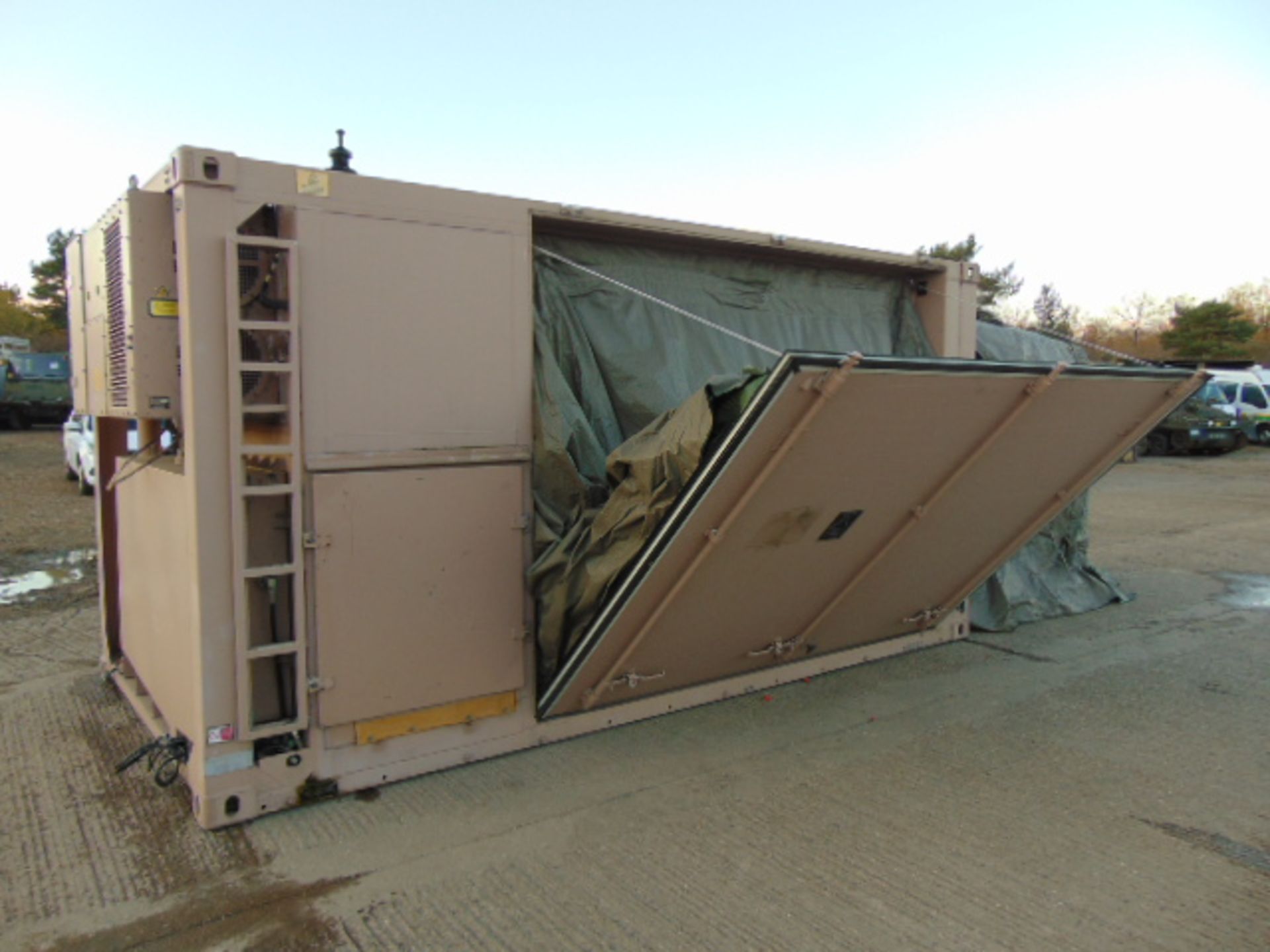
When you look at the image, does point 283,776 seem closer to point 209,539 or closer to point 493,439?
point 209,539

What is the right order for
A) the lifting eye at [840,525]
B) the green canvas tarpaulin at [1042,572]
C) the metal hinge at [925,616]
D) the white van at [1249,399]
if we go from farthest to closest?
the white van at [1249,399]
the green canvas tarpaulin at [1042,572]
the metal hinge at [925,616]
the lifting eye at [840,525]

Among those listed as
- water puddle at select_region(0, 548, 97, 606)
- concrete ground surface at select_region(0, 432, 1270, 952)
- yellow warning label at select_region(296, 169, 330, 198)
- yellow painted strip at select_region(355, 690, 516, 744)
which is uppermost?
yellow warning label at select_region(296, 169, 330, 198)

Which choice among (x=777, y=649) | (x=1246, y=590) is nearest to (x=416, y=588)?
(x=777, y=649)

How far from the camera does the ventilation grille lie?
12.0 feet

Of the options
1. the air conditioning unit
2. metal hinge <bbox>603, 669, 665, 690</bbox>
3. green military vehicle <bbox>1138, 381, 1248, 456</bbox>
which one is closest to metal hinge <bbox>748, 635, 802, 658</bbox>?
metal hinge <bbox>603, 669, 665, 690</bbox>

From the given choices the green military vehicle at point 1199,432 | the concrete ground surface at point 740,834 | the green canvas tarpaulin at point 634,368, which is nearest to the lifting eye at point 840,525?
the green canvas tarpaulin at point 634,368

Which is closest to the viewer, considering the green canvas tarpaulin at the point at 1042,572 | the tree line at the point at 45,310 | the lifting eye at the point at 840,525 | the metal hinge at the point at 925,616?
the lifting eye at the point at 840,525

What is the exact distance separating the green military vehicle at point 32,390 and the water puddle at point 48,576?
59.7 feet

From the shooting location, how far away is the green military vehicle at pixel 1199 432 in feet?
71.2

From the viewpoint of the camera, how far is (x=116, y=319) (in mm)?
3855

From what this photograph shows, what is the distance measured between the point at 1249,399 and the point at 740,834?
85.7 feet

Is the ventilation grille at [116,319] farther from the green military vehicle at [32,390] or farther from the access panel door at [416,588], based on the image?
the green military vehicle at [32,390]

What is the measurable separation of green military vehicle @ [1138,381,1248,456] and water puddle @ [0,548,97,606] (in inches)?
868

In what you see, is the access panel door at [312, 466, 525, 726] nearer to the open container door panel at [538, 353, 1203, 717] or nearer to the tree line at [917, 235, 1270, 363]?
the open container door panel at [538, 353, 1203, 717]
